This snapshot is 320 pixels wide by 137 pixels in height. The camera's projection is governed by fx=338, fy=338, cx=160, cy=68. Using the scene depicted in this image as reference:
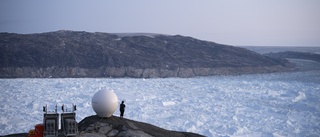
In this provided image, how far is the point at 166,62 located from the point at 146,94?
Result: 32.8 meters

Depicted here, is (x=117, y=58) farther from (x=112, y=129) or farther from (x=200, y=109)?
(x=112, y=129)

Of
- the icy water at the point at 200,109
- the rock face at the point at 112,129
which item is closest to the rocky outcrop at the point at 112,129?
the rock face at the point at 112,129

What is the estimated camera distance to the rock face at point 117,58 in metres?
51.7

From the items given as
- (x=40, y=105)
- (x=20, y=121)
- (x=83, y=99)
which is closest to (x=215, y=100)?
(x=83, y=99)

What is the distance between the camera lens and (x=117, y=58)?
192 ft

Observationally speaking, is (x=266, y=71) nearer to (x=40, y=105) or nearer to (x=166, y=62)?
(x=166, y=62)

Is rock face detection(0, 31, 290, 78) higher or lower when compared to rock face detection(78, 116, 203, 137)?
lower

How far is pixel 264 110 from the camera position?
23.0 metres

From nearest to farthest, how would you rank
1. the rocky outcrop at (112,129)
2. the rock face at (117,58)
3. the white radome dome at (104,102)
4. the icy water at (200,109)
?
the rocky outcrop at (112,129) → the white radome dome at (104,102) → the icy water at (200,109) → the rock face at (117,58)

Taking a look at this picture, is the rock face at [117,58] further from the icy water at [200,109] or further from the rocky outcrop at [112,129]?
the rocky outcrop at [112,129]

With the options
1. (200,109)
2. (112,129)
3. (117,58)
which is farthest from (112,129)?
(117,58)

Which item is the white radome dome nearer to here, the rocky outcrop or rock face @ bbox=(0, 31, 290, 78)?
the rocky outcrop

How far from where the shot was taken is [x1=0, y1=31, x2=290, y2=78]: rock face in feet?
169

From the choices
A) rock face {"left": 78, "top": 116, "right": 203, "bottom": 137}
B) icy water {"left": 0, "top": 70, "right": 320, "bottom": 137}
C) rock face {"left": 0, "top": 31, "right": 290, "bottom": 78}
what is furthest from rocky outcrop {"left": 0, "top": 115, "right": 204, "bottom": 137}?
rock face {"left": 0, "top": 31, "right": 290, "bottom": 78}
